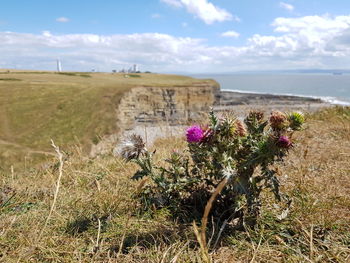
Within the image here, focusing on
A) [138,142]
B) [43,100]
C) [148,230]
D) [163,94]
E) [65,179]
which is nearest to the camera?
[148,230]

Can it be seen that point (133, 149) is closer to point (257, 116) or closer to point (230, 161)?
point (230, 161)

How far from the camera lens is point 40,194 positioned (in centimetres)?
289

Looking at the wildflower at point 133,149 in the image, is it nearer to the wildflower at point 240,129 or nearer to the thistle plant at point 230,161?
the thistle plant at point 230,161

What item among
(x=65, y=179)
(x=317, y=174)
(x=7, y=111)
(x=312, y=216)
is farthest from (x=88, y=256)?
(x=7, y=111)

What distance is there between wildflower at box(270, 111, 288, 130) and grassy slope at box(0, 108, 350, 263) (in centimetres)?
55

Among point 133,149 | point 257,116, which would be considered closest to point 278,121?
point 257,116

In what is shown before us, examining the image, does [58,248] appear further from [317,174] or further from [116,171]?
[317,174]

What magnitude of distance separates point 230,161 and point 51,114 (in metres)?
35.1

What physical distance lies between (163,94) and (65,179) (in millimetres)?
43695

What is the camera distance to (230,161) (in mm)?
1668

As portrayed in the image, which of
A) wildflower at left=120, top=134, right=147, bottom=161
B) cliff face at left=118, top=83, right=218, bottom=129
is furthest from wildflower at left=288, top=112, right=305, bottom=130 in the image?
cliff face at left=118, top=83, right=218, bottom=129

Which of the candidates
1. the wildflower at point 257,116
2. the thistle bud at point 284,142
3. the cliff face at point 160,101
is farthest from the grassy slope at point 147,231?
the cliff face at point 160,101

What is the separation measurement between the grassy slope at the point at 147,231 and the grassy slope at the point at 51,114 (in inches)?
934

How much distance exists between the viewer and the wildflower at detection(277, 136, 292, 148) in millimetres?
1522
